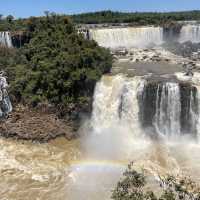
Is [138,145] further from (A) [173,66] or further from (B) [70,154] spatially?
(A) [173,66]

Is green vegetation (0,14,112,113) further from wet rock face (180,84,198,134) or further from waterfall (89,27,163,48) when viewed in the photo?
waterfall (89,27,163,48)

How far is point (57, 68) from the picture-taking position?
1018 inches

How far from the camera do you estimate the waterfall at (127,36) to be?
148ft

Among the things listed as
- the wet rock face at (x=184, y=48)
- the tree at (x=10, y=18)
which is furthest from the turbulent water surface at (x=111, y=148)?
the tree at (x=10, y=18)

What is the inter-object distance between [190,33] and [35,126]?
31266 mm

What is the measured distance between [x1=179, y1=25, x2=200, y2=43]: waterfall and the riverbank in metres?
29.4

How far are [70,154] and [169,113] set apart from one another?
610cm

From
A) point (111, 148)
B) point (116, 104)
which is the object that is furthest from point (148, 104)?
point (111, 148)

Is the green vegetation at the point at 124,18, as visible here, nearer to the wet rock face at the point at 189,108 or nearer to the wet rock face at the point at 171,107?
the wet rock face at the point at 171,107

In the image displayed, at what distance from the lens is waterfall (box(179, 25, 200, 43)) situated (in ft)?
161

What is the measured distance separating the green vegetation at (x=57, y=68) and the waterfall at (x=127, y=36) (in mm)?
13877

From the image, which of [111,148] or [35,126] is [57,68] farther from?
[111,148]

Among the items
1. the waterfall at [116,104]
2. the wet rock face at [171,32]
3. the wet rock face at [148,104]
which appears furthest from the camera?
the wet rock face at [171,32]

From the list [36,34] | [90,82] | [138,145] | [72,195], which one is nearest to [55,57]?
[90,82]
